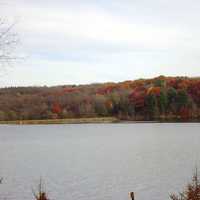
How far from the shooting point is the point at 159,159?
1109 inches

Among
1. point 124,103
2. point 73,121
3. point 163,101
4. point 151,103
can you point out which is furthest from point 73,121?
point 163,101

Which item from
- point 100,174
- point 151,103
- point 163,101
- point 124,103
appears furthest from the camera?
point 124,103

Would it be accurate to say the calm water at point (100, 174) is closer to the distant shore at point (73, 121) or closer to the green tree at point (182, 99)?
the green tree at point (182, 99)

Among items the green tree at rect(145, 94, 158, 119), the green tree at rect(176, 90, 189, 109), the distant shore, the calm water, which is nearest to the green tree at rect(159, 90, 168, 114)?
the green tree at rect(145, 94, 158, 119)

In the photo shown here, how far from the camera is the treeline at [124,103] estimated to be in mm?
92288

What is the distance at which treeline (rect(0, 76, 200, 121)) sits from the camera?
9229 cm

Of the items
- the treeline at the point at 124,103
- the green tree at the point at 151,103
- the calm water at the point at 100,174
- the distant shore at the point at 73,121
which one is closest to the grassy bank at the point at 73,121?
the distant shore at the point at 73,121

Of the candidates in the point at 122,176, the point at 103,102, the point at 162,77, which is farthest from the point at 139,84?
the point at 122,176

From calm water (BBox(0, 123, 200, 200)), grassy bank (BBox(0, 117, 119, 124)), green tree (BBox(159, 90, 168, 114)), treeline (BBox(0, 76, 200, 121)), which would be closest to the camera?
calm water (BBox(0, 123, 200, 200))

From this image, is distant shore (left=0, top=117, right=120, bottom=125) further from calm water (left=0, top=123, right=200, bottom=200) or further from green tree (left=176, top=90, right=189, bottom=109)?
calm water (left=0, top=123, right=200, bottom=200)

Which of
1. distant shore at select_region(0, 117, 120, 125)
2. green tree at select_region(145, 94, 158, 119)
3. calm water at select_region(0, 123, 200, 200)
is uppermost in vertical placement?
green tree at select_region(145, 94, 158, 119)

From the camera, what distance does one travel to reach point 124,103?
314ft

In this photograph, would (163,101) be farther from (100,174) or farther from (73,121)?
(100,174)

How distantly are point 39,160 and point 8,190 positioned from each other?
10753mm
